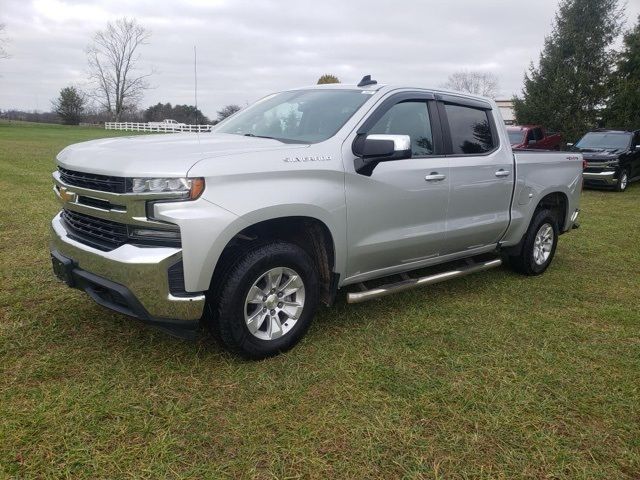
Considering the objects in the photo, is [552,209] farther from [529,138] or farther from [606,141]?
[606,141]

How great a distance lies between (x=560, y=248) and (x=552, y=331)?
11.4 feet

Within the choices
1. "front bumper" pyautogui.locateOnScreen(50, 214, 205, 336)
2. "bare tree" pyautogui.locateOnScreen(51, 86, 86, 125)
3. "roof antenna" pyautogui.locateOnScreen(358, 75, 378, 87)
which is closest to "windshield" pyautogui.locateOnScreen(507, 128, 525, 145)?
"roof antenna" pyautogui.locateOnScreen(358, 75, 378, 87)

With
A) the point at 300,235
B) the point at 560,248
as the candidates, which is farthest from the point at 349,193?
the point at 560,248

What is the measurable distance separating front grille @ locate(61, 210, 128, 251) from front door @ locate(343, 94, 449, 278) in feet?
4.94

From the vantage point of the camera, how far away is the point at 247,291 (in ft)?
10.7

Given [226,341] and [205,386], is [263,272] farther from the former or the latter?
[205,386]

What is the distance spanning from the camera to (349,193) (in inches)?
144

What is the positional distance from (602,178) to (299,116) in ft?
41.7

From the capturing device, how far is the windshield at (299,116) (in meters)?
3.89

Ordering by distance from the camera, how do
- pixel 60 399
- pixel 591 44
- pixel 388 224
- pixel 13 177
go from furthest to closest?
pixel 591 44 → pixel 13 177 → pixel 388 224 → pixel 60 399

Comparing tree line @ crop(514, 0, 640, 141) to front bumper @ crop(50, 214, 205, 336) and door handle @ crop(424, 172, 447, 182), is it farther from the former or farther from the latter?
front bumper @ crop(50, 214, 205, 336)

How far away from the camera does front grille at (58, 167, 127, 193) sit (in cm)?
299

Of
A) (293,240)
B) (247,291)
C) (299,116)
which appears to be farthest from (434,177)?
(247,291)

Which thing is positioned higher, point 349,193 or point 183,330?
point 349,193
